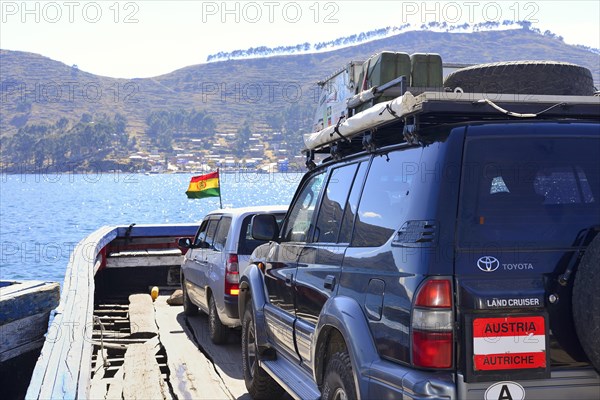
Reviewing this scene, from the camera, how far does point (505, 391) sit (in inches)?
145

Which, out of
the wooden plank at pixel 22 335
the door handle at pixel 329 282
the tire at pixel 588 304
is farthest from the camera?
the wooden plank at pixel 22 335

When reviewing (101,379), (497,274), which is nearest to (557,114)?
(497,274)

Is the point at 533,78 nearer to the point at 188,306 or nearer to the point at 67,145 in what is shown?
the point at 188,306

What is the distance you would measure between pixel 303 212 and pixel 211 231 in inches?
209

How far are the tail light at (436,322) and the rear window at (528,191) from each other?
24 centimetres

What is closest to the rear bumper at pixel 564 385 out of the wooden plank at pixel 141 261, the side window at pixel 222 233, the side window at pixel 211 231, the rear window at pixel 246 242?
the rear window at pixel 246 242

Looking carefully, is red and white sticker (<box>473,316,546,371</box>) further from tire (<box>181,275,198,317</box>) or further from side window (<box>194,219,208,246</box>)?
tire (<box>181,275,198,317</box>)

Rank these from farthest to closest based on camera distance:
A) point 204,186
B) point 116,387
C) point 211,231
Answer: point 204,186
point 211,231
point 116,387

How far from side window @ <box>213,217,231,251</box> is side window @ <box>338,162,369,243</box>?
210 inches

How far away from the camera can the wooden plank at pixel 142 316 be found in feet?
36.0

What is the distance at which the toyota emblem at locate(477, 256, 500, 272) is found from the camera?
3.71 m

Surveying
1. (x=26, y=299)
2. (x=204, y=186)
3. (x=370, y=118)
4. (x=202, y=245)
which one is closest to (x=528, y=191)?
(x=370, y=118)

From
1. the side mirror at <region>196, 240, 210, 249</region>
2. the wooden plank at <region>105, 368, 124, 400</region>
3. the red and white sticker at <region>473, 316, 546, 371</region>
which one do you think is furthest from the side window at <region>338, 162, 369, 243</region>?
the side mirror at <region>196, 240, 210, 249</region>

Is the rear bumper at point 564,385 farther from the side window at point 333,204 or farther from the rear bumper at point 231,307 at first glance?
the rear bumper at point 231,307
